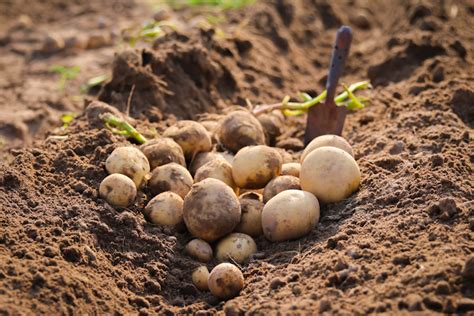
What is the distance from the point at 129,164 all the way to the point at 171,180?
0.81 feet

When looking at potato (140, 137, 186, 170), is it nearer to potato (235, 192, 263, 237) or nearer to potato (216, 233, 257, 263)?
potato (235, 192, 263, 237)

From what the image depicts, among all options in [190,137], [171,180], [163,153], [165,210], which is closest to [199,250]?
[165,210]

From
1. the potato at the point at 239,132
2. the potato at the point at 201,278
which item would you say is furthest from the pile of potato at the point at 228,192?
→ the potato at the point at 239,132

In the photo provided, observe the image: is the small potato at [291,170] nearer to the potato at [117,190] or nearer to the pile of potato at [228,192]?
the pile of potato at [228,192]

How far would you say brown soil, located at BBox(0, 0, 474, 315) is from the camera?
2.77m

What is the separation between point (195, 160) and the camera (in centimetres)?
409

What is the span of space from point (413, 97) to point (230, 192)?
215cm

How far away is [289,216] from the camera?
11.0 feet

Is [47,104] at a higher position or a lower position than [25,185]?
lower

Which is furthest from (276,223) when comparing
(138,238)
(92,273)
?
(92,273)

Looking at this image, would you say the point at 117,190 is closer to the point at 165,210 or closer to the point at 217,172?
the point at 165,210

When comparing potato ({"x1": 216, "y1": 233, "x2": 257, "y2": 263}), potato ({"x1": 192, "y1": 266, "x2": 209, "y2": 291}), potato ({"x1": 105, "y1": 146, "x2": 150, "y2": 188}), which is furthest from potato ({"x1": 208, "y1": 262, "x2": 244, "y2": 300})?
potato ({"x1": 105, "y1": 146, "x2": 150, "y2": 188})

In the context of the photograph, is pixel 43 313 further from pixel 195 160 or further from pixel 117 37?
pixel 117 37

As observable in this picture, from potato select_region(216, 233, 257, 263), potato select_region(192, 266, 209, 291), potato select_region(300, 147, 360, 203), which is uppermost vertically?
potato select_region(300, 147, 360, 203)
